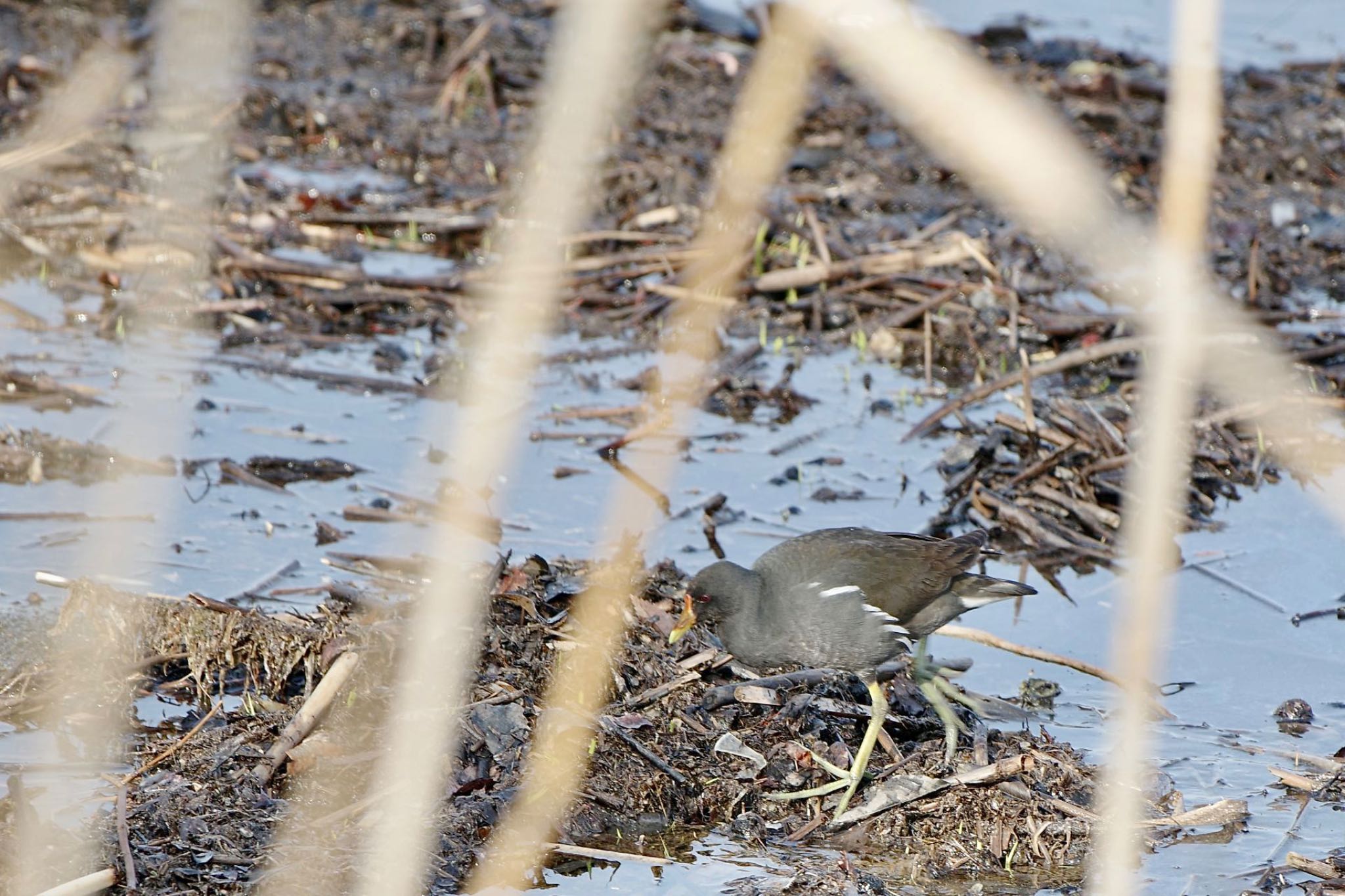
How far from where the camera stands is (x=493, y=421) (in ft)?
5.64

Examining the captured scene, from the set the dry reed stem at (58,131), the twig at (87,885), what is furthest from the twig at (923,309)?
the dry reed stem at (58,131)

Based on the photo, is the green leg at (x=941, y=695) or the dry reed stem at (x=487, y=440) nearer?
the dry reed stem at (x=487, y=440)

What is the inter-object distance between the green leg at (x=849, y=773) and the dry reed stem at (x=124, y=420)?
154cm

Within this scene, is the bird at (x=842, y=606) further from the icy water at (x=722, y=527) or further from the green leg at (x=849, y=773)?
the icy water at (x=722, y=527)

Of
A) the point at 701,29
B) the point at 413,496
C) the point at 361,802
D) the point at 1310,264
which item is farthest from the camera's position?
the point at 701,29

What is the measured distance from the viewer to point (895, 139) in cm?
949

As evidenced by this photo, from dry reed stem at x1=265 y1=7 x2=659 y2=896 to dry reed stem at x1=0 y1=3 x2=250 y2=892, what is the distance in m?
0.23

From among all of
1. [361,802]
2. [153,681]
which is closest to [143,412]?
[153,681]

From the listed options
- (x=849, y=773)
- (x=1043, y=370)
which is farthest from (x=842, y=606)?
(x=1043, y=370)

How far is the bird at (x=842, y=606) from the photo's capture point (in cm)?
373

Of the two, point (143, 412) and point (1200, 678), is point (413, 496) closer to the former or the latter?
point (143, 412)

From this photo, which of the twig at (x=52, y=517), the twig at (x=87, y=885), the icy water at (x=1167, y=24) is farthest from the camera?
the icy water at (x=1167, y=24)

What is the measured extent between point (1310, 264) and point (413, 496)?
5.50 meters

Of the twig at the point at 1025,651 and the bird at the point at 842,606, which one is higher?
the bird at the point at 842,606
